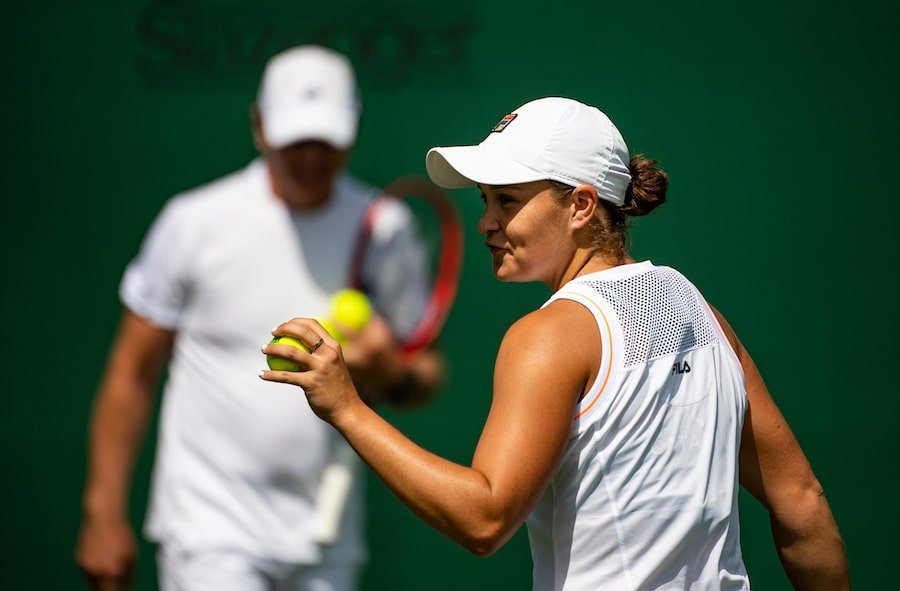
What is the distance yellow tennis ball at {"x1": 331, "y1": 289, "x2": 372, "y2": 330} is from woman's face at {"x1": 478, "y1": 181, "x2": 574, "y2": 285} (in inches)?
60.0

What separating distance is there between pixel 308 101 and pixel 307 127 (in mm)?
137

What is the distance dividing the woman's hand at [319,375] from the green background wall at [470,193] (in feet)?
8.34

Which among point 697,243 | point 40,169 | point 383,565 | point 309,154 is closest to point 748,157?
point 697,243

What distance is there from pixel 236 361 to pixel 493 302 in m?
→ 1.14

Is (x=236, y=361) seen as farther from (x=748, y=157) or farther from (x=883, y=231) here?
(x=883, y=231)

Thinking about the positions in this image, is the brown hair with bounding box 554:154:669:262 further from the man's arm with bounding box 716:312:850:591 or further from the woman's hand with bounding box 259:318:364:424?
the woman's hand with bounding box 259:318:364:424

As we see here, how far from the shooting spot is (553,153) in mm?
2004

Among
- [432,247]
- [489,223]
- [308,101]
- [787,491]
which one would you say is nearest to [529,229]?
[489,223]

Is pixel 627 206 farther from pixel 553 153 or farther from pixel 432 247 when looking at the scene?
pixel 432 247

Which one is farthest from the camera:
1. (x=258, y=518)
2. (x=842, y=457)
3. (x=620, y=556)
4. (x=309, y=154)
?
(x=842, y=457)

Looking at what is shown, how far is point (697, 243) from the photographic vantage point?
4.36 meters

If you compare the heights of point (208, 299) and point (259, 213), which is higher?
point (259, 213)

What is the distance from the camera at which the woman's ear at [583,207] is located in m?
2.03

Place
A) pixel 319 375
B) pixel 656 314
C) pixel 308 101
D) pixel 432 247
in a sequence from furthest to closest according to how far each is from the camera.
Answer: pixel 432 247 < pixel 308 101 < pixel 656 314 < pixel 319 375
